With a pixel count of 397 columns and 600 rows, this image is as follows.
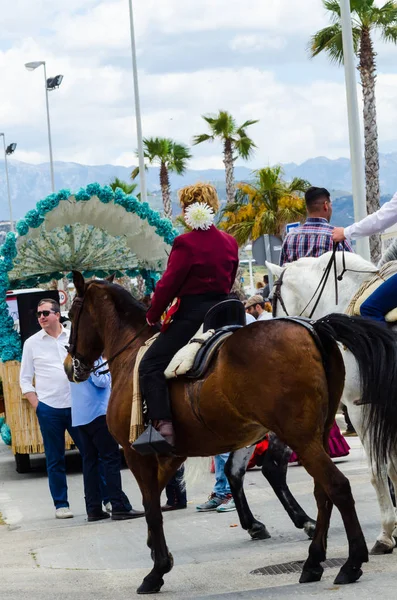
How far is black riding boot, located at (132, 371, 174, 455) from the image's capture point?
7.17m

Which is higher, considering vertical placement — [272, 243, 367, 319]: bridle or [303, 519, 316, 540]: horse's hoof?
[272, 243, 367, 319]: bridle

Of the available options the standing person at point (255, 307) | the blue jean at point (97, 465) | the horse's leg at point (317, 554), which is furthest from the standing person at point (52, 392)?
the horse's leg at point (317, 554)

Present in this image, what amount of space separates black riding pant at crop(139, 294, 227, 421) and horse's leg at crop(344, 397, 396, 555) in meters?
1.32

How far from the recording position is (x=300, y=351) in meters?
6.48

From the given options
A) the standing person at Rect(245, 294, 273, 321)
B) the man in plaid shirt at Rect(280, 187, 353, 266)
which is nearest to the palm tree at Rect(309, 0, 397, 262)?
the standing person at Rect(245, 294, 273, 321)

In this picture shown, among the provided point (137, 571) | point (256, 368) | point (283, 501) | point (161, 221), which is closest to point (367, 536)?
point (283, 501)

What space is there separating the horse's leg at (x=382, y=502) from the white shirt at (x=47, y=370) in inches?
181

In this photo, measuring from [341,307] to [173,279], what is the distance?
182 cm

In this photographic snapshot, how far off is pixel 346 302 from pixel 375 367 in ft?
6.79

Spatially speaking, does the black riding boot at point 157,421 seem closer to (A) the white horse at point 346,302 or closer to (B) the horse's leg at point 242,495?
(A) the white horse at point 346,302

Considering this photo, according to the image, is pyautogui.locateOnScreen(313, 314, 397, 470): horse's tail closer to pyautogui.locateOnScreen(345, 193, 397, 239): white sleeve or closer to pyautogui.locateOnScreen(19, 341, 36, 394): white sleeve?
pyautogui.locateOnScreen(345, 193, 397, 239): white sleeve

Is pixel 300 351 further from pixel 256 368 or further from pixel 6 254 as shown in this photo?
pixel 6 254

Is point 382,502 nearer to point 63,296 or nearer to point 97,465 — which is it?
point 97,465

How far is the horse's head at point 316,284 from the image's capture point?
336 inches
